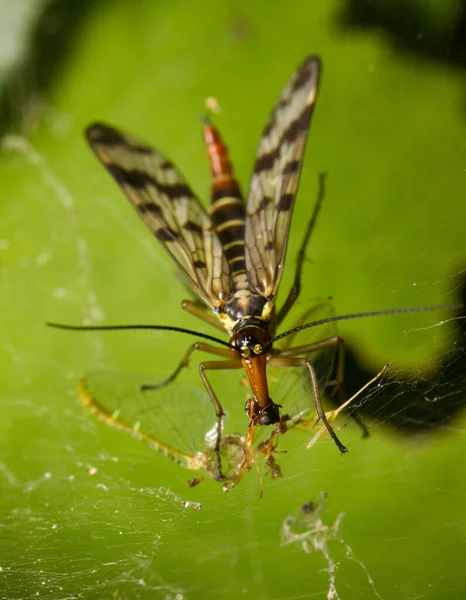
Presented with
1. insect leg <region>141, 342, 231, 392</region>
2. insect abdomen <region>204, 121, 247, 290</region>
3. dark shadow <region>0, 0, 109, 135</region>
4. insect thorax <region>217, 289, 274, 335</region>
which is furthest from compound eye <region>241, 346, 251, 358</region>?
dark shadow <region>0, 0, 109, 135</region>

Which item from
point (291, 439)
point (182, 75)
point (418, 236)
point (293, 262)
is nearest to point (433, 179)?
point (418, 236)

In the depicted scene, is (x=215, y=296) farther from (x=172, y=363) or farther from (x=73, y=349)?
(x=73, y=349)

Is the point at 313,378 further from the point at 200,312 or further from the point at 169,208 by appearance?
the point at 169,208

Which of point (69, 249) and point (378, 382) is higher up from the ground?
point (69, 249)

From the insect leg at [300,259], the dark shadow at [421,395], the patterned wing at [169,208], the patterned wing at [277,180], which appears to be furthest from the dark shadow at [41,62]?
the dark shadow at [421,395]

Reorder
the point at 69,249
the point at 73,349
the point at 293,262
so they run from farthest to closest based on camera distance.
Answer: the point at 69,249 → the point at 73,349 → the point at 293,262

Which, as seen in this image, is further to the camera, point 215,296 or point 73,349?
point 73,349

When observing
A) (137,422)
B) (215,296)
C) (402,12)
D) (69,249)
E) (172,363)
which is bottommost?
(137,422)
